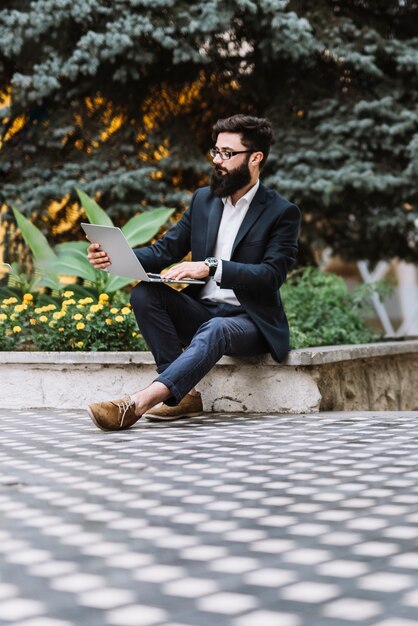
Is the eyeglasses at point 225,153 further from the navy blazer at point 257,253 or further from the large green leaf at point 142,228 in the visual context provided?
the large green leaf at point 142,228

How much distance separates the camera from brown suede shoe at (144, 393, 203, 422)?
420cm

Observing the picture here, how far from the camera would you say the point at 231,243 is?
430cm

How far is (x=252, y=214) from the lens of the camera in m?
4.26

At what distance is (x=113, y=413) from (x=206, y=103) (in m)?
5.00

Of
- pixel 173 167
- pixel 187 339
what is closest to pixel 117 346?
pixel 187 339

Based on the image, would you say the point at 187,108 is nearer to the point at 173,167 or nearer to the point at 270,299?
the point at 173,167

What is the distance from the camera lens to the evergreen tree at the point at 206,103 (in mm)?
6898

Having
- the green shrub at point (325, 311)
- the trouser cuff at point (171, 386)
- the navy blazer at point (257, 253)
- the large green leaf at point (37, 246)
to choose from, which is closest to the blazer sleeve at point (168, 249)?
the navy blazer at point (257, 253)

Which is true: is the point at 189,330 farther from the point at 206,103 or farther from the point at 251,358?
the point at 206,103

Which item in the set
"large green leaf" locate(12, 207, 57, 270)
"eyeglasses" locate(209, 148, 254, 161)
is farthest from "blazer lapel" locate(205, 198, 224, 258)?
"large green leaf" locate(12, 207, 57, 270)

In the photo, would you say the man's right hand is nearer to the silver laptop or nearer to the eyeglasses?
the silver laptop

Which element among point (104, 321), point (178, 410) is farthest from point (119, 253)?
point (104, 321)

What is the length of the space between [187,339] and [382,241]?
4.09 meters

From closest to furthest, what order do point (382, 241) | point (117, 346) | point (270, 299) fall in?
point (270, 299) < point (117, 346) < point (382, 241)
